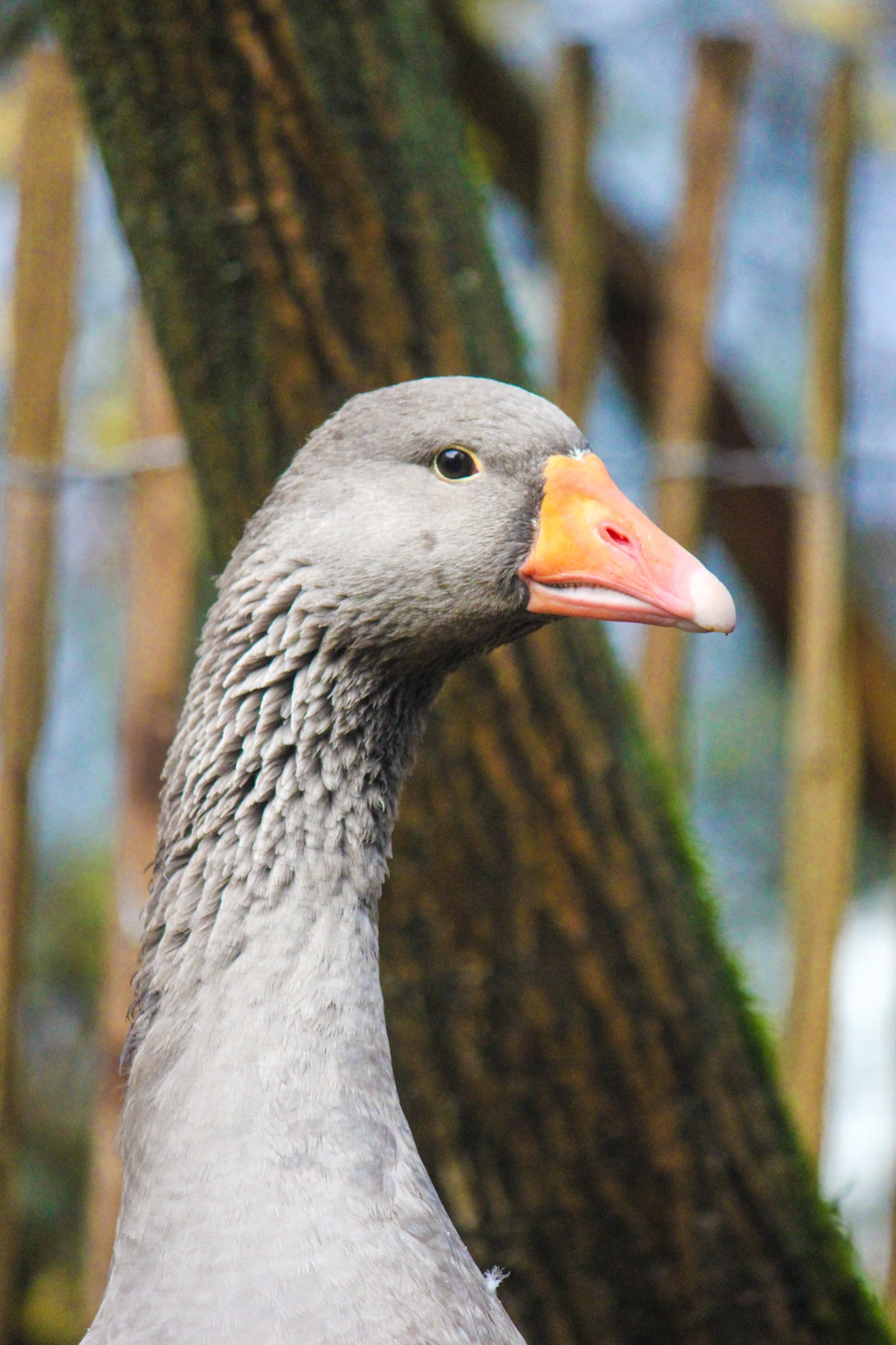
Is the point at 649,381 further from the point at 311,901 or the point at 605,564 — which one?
the point at 311,901

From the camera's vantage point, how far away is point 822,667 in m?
3.65

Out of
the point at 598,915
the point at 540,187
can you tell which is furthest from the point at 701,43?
the point at 598,915

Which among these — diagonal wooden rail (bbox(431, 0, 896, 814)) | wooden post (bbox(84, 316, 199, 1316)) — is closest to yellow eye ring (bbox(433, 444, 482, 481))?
wooden post (bbox(84, 316, 199, 1316))

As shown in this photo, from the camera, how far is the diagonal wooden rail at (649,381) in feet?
15.6

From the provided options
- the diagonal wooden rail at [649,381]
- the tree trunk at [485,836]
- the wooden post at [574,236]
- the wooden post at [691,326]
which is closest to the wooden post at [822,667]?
the wooden post at [691,326]

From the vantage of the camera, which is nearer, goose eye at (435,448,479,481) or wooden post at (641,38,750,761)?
goose eye at (435,448,479,481)

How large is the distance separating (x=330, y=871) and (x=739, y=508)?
3.51 metres

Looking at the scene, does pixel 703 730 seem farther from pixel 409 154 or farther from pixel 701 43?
pixel 409 154

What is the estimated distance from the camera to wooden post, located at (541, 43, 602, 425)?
12.0 feet

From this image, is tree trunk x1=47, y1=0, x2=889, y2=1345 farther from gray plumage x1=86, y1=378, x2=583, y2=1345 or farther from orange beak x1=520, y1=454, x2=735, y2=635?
orange beak x1=520, y1=454, x2=735, y2=635

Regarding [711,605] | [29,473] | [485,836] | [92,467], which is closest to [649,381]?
[92,467]

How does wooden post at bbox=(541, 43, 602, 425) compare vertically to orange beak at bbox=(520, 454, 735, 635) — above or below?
above

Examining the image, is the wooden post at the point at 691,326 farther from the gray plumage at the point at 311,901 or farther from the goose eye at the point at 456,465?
the goose eye at the point at 456,465

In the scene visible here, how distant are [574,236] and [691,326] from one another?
0.43 meters
